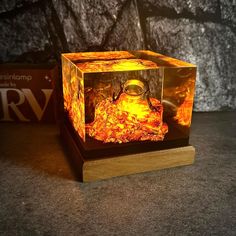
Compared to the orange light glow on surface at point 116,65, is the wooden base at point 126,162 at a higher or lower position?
lower

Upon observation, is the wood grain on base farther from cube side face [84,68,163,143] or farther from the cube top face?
the cube top face

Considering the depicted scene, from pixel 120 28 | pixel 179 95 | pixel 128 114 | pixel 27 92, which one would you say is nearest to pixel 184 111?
pixel 179 95

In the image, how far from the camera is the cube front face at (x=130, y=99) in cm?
103

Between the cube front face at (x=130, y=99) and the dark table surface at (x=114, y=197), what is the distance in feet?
0.52

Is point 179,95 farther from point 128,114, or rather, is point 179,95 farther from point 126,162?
point 126,162

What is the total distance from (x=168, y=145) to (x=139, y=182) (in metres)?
0.19

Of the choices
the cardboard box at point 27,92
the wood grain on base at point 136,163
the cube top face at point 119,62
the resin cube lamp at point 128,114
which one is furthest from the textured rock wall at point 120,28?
the wood grain on base at point 136,163

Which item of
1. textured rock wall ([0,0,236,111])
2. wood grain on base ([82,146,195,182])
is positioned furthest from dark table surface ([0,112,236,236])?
textured rock wall ([0,0,236,111])

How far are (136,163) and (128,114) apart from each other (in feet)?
0.64

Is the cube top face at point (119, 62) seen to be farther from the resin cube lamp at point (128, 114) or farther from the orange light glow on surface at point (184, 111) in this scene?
the orange light glow on surface at point (184, 111)

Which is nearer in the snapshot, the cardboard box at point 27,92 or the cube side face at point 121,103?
the cube side face at point 121,103

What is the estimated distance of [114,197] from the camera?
102 cm

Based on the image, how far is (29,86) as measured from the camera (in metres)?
1.52

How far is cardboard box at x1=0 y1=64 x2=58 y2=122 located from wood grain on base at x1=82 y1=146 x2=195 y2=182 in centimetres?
57
